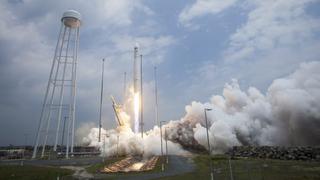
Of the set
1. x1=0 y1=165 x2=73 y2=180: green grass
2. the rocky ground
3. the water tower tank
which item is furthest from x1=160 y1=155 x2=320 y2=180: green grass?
the water tower tank

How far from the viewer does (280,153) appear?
70.9 m

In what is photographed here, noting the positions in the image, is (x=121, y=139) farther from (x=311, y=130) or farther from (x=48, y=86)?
(x=311, y=130)

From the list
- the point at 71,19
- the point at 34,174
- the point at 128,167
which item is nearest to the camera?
the point at 34,174

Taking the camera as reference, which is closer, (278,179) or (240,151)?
(278,179)

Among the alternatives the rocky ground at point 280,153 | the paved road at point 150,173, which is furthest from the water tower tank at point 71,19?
the rocky ground at point 280,153

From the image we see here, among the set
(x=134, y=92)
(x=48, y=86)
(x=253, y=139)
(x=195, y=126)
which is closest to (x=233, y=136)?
(x=253, y=139)

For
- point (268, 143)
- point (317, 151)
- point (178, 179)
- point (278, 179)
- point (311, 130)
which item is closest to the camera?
point (278, 179)

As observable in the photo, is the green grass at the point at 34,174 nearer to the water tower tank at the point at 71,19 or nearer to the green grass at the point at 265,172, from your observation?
the green grass at the point at 265,172

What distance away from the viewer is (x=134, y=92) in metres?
105

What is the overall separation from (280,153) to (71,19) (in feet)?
220

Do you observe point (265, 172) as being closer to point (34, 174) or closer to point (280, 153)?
point (280, 153)

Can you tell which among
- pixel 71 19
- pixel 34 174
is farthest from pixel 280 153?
pixel 71 19

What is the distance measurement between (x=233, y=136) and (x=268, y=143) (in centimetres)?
965

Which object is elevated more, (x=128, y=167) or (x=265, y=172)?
(x=128, y=167)
